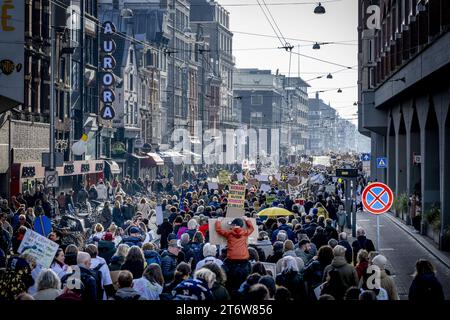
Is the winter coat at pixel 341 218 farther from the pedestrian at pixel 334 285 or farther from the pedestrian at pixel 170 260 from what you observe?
the pedestrian at pixel 334 285

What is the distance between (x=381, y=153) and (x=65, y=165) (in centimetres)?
2160

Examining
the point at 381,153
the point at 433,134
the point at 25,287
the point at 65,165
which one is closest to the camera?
the point at 25,287

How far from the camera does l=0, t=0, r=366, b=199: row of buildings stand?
142 ft

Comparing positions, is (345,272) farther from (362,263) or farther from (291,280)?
(362,263)

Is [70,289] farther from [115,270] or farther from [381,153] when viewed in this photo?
[381,153]

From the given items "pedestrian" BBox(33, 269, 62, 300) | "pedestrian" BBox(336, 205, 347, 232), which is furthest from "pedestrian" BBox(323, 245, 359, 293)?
"pedestrian" BBox(336, 205, 347, 232)

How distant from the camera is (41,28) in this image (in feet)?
151

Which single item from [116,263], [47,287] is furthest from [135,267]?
[47,287]

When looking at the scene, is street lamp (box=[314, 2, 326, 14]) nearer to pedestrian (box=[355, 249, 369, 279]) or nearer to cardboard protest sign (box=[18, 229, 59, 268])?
pedestrian (box=[355, 249, 369, 279])

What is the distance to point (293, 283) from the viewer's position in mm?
13539

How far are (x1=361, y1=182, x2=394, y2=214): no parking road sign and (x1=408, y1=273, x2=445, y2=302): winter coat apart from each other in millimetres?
8157

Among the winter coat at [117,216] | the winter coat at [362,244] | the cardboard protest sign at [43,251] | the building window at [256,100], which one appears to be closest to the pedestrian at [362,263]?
the winter coat at [362,244]
